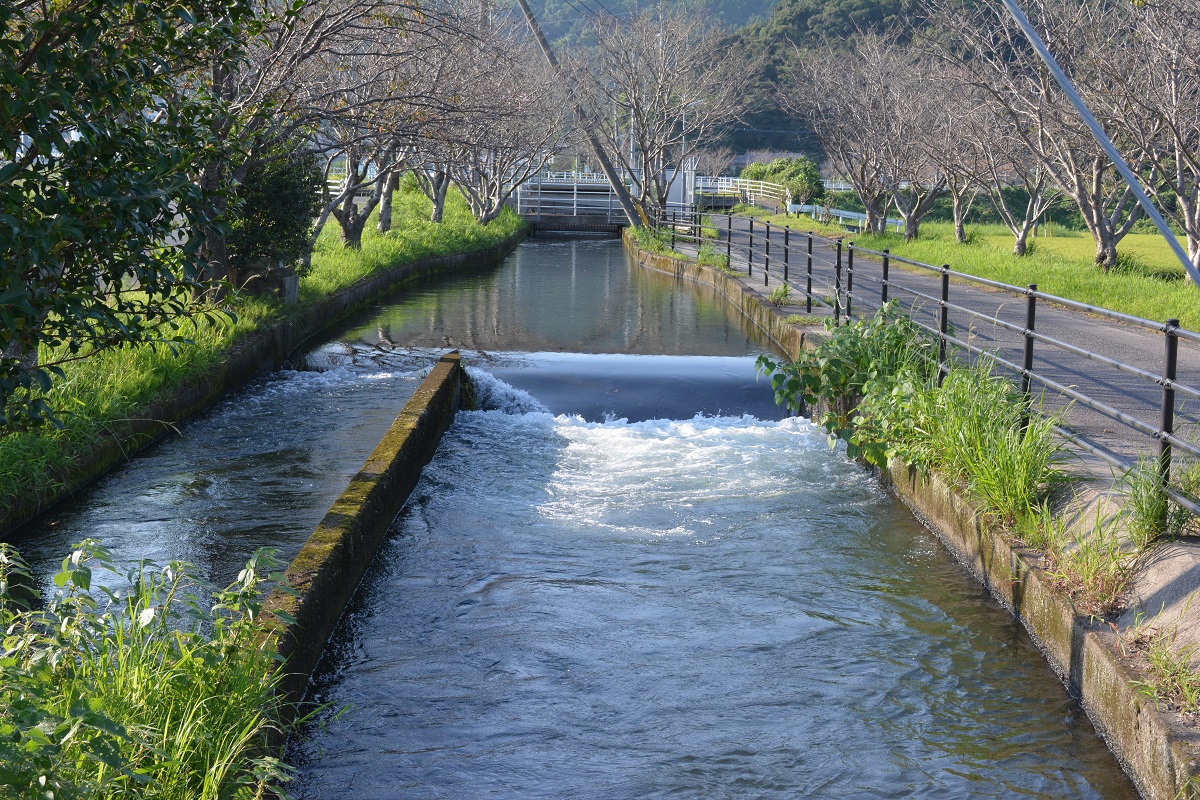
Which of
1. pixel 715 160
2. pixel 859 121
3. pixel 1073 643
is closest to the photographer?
pixel 1073 643

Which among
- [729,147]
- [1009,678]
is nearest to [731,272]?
[1009,678]

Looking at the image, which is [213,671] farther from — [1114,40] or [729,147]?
[729,147]

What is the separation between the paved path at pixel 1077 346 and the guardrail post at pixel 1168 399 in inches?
24.0

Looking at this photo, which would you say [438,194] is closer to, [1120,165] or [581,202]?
[581,202]

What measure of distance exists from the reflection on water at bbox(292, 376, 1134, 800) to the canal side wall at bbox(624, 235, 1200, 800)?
0.12m

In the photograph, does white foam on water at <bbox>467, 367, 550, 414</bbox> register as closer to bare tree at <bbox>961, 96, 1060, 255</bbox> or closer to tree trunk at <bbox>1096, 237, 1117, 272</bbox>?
tree trunk at <bbox>1096, 237, 1117, 272</bbox>

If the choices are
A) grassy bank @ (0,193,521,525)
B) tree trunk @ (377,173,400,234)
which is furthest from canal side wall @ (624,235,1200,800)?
tree trunk @ (377,173,400,234)

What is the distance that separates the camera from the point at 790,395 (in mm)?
9695

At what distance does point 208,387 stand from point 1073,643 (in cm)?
801

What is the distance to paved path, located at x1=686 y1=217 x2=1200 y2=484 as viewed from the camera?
26.1 ft

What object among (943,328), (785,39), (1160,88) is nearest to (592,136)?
(1160,88)

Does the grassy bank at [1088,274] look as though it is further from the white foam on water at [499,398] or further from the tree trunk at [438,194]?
the tree trunk at [438,194]

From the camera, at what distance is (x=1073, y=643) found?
5.02 m

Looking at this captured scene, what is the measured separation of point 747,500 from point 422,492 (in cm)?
234
